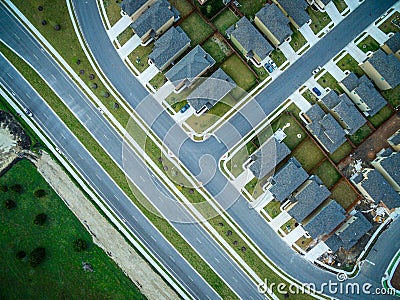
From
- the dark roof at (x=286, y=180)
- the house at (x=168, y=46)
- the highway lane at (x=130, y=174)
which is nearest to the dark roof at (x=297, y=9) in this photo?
the house at (x=168, y=46)

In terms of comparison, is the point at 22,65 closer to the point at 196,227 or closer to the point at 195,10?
the point at 195,10

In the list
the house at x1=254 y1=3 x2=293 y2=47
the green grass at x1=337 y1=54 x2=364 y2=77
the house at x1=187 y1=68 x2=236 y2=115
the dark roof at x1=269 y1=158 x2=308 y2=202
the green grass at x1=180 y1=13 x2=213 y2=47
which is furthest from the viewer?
the green grass at x1=180 y1=13 x2=213 y2=47

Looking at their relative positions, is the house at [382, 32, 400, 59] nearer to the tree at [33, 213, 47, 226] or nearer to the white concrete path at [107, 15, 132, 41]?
the white concrete path at [107, 15, 132, 41]

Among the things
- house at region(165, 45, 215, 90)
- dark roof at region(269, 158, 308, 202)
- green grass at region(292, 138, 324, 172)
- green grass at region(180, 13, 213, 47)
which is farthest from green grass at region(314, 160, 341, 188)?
green grass at region(180, 13, 213, 47)

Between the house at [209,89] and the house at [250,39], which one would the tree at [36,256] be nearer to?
the house at [209,89]

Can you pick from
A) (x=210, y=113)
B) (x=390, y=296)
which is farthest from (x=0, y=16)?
(x=390, y=296)

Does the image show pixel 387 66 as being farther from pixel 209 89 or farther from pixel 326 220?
pixel 209 89
